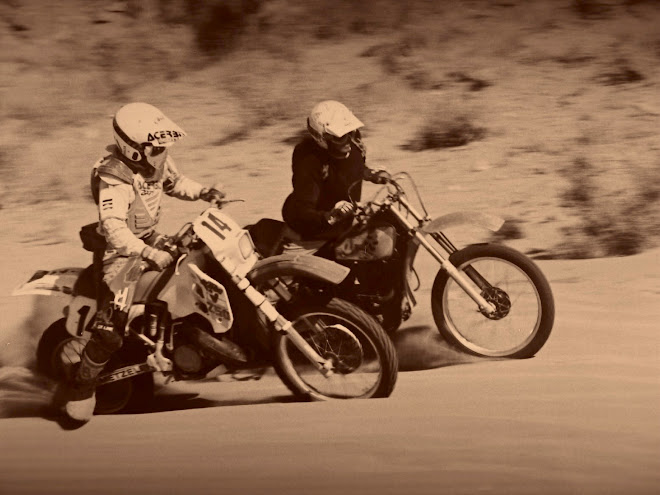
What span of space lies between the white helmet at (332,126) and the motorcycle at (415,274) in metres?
0.37

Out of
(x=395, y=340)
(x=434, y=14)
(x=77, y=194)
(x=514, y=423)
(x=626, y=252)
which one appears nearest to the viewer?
(x=514, y=423)

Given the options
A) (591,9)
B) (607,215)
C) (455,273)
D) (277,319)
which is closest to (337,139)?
(455,273)

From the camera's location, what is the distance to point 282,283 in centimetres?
691

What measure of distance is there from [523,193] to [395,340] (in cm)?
357

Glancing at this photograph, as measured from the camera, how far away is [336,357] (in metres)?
6.79

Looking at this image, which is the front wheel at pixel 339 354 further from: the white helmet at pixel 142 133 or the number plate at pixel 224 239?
the white helmet at pixel 142 133

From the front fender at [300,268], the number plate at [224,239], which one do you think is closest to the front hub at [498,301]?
the front fender at [300,268]

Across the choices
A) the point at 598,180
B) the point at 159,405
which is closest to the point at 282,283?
the point at 159,405

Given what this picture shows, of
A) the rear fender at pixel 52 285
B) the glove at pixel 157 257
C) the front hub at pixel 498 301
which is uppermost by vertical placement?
the glove at pixel 157 257

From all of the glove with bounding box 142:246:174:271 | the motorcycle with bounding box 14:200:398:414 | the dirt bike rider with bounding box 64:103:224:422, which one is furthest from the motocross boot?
the glove with bounding box 142:246:174:271

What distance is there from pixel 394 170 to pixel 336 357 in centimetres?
482

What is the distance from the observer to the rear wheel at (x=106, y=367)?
7.07 meters

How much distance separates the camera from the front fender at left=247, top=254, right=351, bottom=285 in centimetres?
661

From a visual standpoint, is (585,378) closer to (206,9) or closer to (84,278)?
(84,278)
